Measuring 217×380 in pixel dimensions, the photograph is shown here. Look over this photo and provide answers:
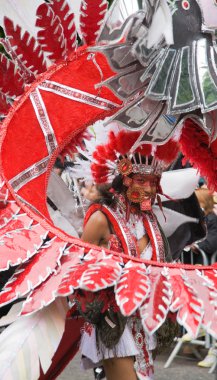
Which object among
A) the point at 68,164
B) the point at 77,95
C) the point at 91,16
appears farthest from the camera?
the point at 68,164

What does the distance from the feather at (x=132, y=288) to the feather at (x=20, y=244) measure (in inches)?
14.1

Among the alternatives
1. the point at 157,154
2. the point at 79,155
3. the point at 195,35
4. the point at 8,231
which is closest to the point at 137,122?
the point at 195,35

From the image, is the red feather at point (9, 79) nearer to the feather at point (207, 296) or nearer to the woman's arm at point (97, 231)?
the woman's arm at point (97, 231)

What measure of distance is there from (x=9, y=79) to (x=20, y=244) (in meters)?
0.79

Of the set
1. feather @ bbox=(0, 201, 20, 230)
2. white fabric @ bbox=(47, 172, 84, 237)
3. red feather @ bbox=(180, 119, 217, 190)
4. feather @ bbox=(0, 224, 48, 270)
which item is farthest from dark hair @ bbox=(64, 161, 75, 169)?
feather @ bbox=(0, 224, 48, 270)

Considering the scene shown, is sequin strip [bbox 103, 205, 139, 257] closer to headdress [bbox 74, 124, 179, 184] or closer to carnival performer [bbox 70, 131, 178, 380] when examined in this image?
carnival performer [bbox 70, 131, 178, 380]

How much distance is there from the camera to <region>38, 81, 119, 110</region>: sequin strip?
138 inches

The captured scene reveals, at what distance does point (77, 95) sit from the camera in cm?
355

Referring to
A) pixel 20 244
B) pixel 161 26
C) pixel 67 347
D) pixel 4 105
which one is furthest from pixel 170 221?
pixel 161 26

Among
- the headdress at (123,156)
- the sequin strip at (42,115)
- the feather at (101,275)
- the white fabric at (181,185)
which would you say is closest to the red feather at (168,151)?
the headdress at (123,156)

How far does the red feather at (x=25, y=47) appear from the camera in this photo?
3455 millimetres

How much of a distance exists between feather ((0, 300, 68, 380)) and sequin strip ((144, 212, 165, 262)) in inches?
46.6

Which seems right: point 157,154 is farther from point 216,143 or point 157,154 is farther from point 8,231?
point 8,231

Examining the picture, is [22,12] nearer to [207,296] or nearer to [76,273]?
[76,273]
